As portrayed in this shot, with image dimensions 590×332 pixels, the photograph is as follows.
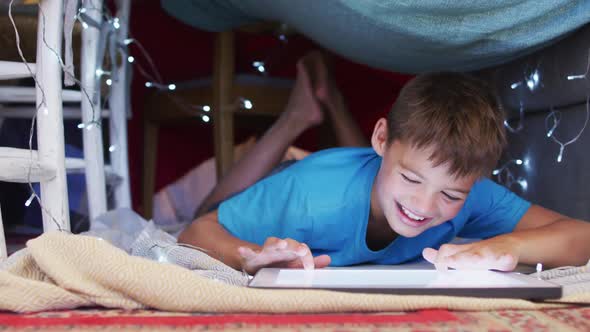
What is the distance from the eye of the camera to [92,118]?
1.44 metres

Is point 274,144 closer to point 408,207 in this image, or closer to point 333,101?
point 333,101

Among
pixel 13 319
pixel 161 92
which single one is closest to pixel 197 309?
pixel 13 319

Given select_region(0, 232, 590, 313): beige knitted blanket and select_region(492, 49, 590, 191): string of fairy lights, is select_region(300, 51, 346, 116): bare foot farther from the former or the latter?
select_region(0, 232, 590, 313): beige knitted blanket

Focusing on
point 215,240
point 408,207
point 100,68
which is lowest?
point 215,240

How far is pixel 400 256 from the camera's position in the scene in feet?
3.86

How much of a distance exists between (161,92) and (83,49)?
2.21ft

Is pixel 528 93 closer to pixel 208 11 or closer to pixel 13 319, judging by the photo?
pixel 208 11

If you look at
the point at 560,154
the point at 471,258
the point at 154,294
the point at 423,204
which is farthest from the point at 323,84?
the point at 154,294

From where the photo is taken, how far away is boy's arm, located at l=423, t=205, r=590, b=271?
905 millimetres

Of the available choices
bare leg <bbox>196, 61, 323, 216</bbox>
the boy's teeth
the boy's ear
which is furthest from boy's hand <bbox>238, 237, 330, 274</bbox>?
bare leg <bbox>196, 61, 323, 216</bbox>

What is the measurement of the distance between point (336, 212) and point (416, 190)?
0.17m

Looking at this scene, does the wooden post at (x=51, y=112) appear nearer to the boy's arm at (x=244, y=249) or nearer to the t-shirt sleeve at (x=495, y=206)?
the boy's arm at (x=244, y=249)

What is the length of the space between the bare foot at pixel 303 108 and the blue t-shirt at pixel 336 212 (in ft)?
1.08

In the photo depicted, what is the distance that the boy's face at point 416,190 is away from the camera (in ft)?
3.20
